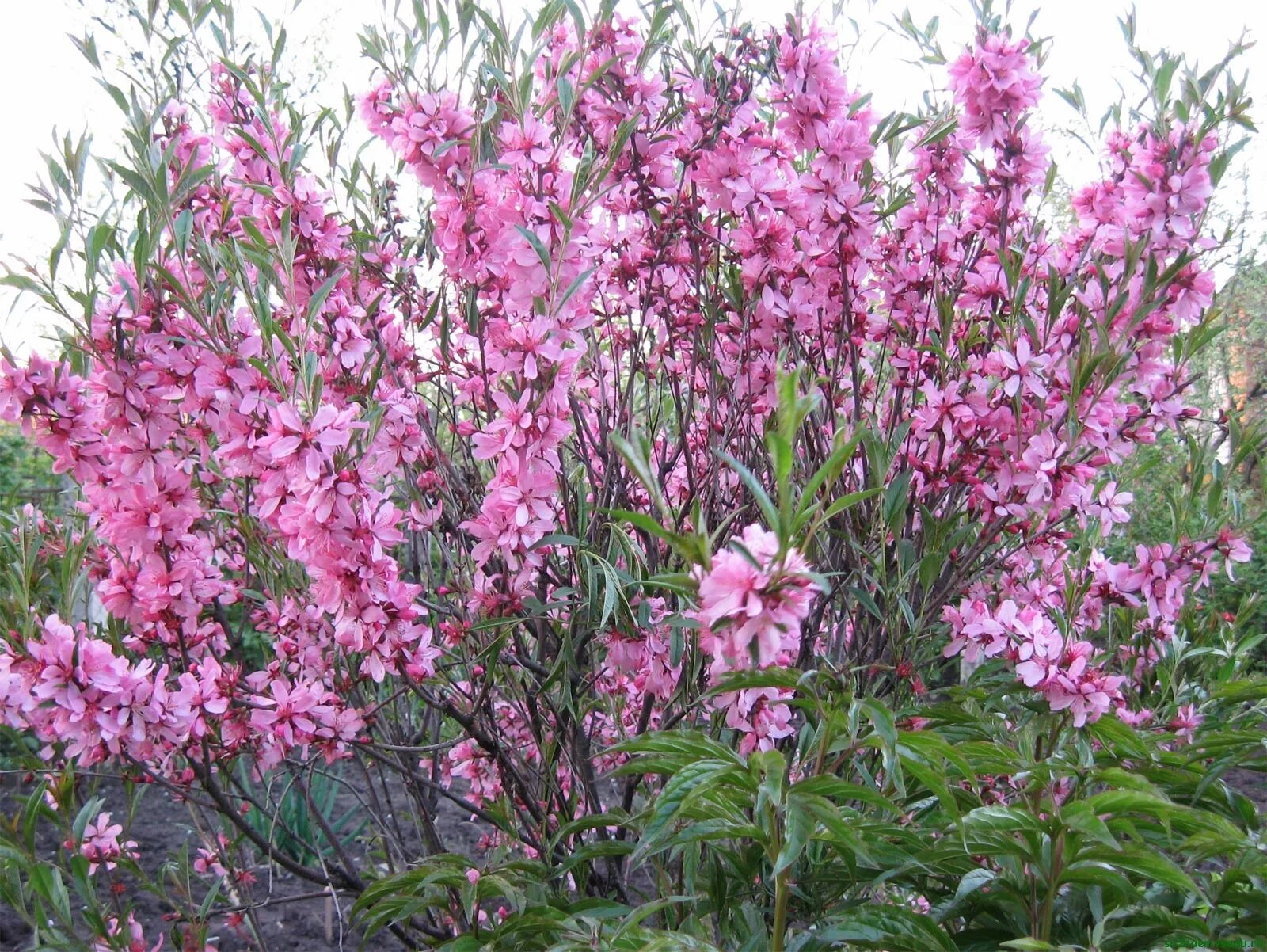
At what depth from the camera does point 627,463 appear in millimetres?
1418

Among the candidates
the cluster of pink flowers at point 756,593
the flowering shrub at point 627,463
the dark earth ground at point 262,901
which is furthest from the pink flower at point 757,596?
the dark earth ground at point 262,901

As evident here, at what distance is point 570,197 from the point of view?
171 centimetres

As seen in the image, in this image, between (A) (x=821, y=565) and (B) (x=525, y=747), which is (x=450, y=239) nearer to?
(A) (x=821, y=565)

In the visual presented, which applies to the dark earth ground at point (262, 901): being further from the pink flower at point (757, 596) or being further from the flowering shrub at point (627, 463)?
the pink flower at point (757, 596)

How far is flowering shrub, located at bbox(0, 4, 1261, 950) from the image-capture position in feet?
4.90

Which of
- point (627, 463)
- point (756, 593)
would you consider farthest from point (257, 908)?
point (756, 593)

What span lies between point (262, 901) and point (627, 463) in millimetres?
1905

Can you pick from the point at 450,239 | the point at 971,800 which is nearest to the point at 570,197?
the point at 450,239

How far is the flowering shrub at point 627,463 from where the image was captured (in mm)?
1493

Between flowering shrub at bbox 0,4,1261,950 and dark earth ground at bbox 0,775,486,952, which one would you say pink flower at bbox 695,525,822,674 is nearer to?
flowering shrub at bbox 0,4,1261,950

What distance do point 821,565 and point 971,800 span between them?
60cm

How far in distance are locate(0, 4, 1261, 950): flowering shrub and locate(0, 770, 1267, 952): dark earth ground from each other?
1.01 m

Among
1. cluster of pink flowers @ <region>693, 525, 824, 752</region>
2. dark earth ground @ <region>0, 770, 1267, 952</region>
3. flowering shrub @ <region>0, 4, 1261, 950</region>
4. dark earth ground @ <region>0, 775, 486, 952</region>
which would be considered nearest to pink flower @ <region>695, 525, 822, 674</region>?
cluster of pink flowers @ <region>693, 525, 824, 752</region>

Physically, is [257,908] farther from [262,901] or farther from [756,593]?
[756,593]
